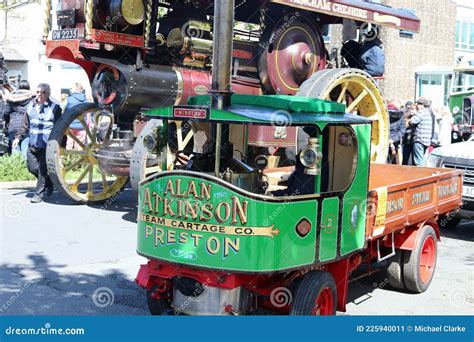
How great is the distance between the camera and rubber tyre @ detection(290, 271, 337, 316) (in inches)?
180

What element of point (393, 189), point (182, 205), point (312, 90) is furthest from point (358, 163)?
point (312, 90)

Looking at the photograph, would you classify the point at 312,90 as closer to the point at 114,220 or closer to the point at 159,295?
the point at 114,220

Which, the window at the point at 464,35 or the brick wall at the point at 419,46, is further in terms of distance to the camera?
the window at the point at 464,35

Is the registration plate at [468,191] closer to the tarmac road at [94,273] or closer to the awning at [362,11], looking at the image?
the tarmac road at [94,273]

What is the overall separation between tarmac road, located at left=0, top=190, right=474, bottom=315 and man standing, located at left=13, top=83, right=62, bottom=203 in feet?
2.45

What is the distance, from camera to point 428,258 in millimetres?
6648

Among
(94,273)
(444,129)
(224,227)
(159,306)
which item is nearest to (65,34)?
(94,273)

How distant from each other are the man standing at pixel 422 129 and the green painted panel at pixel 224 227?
7973mm

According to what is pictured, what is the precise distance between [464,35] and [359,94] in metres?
30.3

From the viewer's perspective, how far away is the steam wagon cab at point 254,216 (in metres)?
4.42

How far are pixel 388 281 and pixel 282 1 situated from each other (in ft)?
11.7

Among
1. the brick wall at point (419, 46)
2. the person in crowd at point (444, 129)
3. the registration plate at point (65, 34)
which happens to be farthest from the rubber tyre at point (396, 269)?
the brick wall at point (419, 46)

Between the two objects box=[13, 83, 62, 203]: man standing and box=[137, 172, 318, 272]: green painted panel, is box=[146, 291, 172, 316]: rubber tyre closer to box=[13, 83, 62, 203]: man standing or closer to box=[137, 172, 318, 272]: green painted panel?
box=[137, 172, 318, 272]: green painted panel

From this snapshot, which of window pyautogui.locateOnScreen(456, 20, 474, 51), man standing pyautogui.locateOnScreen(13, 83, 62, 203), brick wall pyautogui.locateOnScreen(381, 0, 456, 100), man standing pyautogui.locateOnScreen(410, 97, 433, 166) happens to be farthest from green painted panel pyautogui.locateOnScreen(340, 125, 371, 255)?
window pyautogui.locateOnScreen(456, 20, 474, 51)
